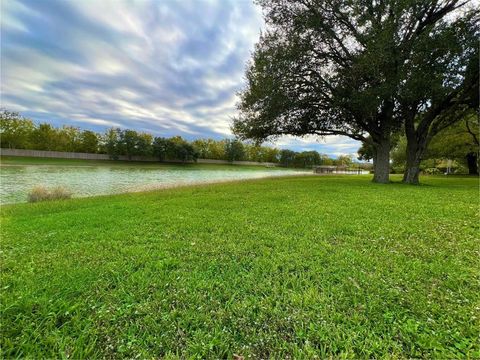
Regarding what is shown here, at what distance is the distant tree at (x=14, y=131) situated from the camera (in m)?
46.5

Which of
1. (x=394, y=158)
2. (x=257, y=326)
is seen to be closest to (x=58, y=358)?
(x=257, y=326)

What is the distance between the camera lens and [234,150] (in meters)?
78.4

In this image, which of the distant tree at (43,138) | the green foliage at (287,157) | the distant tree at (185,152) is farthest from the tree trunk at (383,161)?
the green foliage at (287,157)

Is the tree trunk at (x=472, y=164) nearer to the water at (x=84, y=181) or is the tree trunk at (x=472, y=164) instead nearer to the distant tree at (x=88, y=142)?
the water at (x=84, y=181)

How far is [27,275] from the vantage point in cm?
276

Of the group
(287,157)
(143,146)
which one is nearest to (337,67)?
(143,146)

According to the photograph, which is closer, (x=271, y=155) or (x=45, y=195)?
(x=45, y=195)

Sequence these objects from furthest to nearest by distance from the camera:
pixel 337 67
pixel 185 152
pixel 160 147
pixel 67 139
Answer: pixel 185 152, pixel 160 147, pixel 67 139, pixel 337 67

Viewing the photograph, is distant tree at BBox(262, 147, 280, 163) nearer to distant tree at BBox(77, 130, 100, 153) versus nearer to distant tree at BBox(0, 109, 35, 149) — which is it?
distant tree at BBox(77, 130, 100, 153)

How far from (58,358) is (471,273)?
13.8 ft

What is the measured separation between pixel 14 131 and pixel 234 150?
5534cm

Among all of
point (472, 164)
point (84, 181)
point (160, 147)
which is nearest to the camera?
point (84, 181)

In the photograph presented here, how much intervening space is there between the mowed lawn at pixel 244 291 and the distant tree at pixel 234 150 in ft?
244

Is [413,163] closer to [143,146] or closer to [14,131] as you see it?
[143,146]
